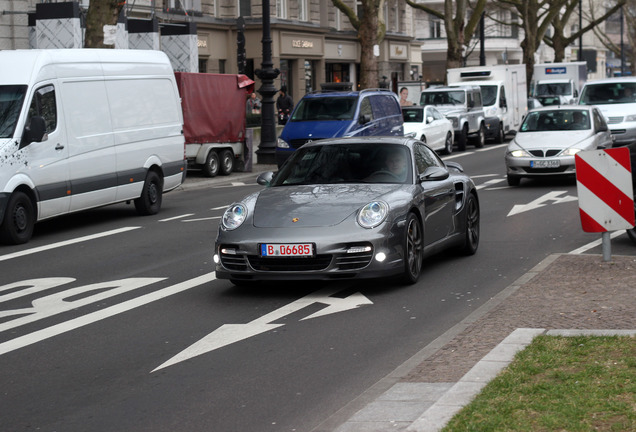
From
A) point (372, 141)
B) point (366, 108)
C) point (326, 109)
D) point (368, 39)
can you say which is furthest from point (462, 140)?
point (372, 141)

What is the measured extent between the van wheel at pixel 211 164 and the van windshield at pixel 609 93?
1022cm

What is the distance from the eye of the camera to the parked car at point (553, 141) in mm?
21094

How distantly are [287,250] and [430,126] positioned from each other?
77.1 feet

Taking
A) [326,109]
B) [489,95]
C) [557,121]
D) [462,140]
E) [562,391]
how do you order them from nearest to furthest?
[562,391]
[557,121]
[326,109]
[462,140]
[489,95]

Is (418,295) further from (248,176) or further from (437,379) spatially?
(248,176)

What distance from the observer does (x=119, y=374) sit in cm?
744

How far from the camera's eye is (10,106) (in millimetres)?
15227

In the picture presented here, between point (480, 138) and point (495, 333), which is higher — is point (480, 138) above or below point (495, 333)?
above

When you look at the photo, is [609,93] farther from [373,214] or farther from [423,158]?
[373,214]

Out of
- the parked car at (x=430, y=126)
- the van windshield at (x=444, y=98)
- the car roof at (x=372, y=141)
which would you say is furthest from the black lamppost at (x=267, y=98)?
the car roof at (x=372, y=141)

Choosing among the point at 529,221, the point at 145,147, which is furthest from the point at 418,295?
the point at 145,147

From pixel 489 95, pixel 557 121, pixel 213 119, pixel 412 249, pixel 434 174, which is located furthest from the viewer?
pixel 489 95

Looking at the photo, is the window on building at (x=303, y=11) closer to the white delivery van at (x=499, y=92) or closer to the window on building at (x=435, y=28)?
the white delivery van at (x=499, y=92)

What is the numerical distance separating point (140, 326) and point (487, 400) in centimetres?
388
